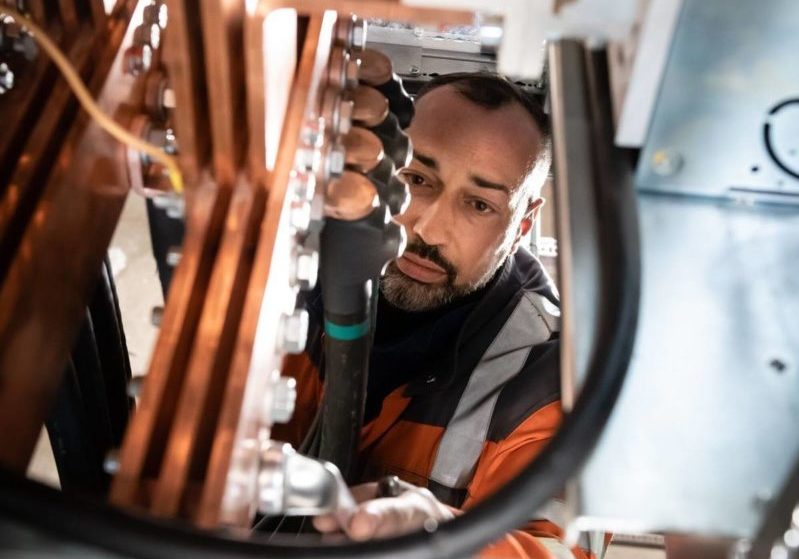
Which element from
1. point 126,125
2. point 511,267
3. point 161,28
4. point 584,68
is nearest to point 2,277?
point 126,125

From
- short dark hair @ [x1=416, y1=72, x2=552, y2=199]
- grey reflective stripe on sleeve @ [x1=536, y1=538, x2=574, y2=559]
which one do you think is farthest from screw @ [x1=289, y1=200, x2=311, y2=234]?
short dark hair @ [x1=416, y1=72, x2=552, y2=199]

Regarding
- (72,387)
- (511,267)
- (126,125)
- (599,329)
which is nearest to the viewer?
(599,329)

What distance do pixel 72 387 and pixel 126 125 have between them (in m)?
0.29

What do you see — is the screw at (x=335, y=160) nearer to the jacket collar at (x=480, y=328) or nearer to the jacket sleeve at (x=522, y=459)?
the jacket sleeve at (x=522, y=459)

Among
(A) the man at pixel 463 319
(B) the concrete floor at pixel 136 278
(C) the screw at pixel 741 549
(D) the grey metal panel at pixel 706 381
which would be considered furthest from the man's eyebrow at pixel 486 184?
(C) the screw at pixel 741 549

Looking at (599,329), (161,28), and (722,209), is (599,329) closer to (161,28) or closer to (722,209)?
(722,209)

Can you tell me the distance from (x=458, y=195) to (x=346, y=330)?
563 millimetres

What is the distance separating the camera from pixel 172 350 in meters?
0.41

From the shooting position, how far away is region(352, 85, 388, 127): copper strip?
0.56m

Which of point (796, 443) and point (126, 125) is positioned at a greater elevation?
point (126, 125)

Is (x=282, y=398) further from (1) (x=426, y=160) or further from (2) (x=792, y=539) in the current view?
(1) (x=426, y=160)

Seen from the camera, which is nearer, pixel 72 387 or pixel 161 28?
pixel 161 28

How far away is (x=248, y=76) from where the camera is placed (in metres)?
0.43

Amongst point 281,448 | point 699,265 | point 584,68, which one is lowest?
point 281,448
